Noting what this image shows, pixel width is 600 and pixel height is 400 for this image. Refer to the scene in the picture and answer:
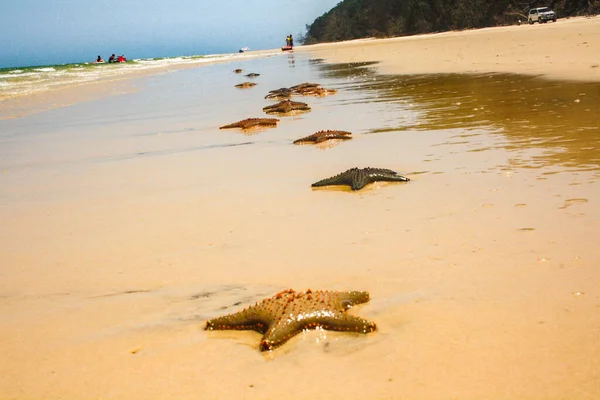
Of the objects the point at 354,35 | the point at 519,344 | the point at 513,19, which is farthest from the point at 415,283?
the point at 354,35

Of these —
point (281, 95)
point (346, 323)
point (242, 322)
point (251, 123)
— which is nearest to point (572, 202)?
point (346, 323)

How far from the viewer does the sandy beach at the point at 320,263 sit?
112 inches

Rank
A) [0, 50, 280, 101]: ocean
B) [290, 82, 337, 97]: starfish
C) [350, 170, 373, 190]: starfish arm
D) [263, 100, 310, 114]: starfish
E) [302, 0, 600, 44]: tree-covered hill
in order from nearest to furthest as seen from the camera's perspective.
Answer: [350, 170, 373, 190]: starfish arm → [263, 100, 310, 114]: starfish → [290, 82, 337, 97]: starfish → [0, 50, 280, 101]: ocean → [302, 0, 600, 44]: tree-covered hill

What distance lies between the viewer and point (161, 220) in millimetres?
5516

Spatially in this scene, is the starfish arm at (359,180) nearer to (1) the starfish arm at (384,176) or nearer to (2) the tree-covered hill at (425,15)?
(1) the starfish arm at (384,176)

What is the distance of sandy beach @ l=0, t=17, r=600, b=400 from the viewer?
285 centimetres

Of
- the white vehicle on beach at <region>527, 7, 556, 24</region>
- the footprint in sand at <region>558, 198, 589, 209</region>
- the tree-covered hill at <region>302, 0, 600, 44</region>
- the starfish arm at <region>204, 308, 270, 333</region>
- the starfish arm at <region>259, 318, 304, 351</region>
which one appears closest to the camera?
the starfish arm at <region>259, 318, 304, 351</region>

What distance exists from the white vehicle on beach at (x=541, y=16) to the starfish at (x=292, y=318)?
48660mm

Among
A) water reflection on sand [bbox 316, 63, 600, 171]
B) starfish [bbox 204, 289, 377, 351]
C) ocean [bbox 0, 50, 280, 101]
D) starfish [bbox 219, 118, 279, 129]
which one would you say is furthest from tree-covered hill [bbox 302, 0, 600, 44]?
starfish [bbox 204, 289, 377, 351]

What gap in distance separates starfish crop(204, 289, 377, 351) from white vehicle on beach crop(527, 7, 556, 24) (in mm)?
48660

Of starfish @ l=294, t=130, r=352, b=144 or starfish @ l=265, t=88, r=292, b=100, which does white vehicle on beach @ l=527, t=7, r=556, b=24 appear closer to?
starfish @ l=265, t=88, r=292, b=100

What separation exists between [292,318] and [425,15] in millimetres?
71178

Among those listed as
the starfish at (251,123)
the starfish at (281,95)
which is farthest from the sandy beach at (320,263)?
the starfish at (281,95)

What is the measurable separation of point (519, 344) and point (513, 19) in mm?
58730
